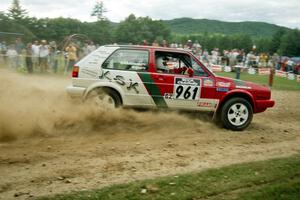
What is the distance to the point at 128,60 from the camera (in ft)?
25.3

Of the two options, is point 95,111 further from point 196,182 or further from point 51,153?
point 196,182

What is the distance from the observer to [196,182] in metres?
4.72

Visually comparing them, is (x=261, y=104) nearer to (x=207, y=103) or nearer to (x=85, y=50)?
(x=207, y=103)

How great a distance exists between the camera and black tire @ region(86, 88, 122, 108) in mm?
7616

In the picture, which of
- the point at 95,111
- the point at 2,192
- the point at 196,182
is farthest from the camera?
the point at 95,111

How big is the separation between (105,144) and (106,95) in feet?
5.17

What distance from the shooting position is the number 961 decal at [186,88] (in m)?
7.75

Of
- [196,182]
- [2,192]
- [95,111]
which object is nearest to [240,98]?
[95,111]

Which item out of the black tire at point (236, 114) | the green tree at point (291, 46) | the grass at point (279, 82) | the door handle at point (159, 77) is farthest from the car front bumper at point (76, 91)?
the green tree at point (291, 46)

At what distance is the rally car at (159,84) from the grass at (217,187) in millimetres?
2690

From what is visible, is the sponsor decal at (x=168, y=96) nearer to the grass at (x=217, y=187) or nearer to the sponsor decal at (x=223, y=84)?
the sponsor decal at (x=223, y=84)

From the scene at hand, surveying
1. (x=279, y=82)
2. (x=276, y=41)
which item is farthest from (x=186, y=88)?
(x=276, y=41)

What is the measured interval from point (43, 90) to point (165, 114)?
4.31m

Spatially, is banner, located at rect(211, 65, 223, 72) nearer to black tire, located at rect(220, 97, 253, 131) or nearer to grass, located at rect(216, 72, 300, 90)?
grass, located at rect(216, 72, 300, 90)
